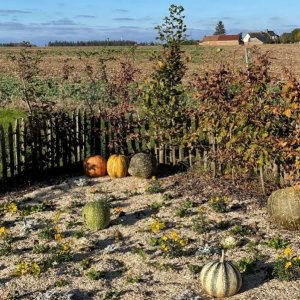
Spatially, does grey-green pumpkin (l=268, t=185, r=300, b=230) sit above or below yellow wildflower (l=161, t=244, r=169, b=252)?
above

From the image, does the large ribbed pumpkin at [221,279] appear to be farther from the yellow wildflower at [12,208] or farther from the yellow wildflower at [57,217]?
the yellow wildflower at [12,208]

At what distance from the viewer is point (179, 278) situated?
5781 mm

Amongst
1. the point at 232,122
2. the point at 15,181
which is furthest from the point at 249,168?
the point at 15,181

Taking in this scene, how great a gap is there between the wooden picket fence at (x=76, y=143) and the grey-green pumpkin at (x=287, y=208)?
2.73m

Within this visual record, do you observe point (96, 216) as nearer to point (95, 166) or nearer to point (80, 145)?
point (95, 166)

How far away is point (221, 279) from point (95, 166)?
515 centimetres

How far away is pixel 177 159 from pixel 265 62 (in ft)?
10.2

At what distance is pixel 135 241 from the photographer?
6820 millimetres

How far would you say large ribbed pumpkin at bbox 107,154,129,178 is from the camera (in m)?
9.80

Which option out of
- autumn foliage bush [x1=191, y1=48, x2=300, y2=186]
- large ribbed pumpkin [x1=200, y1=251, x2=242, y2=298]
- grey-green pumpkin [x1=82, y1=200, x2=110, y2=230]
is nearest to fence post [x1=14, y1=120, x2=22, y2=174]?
grey-green pumpkin [x1=82, y1=200, x2=110, y2=230]

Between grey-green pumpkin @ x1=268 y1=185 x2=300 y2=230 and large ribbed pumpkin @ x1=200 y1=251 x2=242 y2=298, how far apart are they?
186cm

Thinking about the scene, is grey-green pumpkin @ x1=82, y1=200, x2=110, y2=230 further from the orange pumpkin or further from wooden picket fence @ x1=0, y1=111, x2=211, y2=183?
wooden picket fence @ x1=0, y1=111, x2=211, y2=183

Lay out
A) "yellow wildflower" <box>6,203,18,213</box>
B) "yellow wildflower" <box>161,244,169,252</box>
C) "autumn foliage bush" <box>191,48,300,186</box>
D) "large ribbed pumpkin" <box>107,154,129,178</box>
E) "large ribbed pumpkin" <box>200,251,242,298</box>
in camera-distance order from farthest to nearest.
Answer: "large ribbed pumpkin" <box>107,154,129,178</box>
"yellow wildflower" <box>6,203,18,213</box>
"autumn foliage bush" <box>191,48,300,186</box>
"yellow wildflower" <box>161,244,169,252</box>
"large ribbed pumpkin" <box>200,251,242,298</box>

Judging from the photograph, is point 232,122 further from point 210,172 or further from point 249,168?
point 210,172
